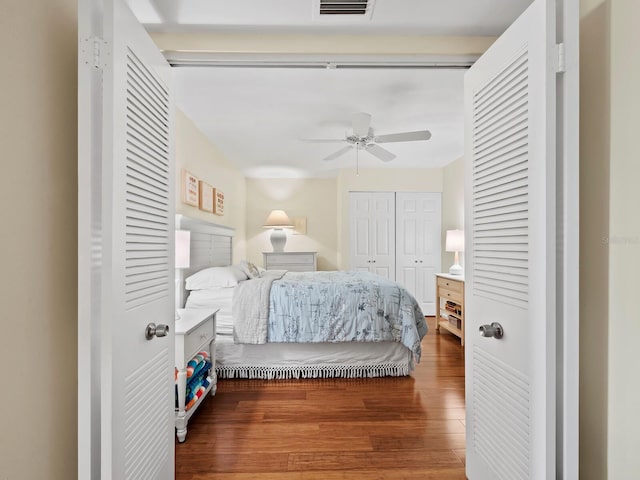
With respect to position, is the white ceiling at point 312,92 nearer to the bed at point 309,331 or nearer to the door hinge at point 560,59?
the door hinge at point 560,59

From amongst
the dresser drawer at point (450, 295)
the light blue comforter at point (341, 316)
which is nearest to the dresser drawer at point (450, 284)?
the dresser drawer at point (450, 295)

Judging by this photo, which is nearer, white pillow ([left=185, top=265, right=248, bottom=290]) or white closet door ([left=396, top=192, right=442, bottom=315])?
white pillow ([left=185, top=265, right=248, bottom=290])

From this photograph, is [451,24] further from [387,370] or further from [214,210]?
[214,210]

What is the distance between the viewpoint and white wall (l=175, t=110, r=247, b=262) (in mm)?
3332

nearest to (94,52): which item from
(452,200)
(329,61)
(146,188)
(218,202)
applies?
(146,188)

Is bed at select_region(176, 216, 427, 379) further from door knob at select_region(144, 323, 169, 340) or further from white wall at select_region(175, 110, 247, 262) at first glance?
door knob at select_region(144, 323, 169, 340)

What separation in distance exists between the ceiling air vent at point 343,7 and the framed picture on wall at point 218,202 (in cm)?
293

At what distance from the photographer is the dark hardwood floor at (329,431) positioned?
1813 millimetres

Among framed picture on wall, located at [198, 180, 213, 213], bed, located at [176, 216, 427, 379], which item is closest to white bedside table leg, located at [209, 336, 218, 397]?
bed, located at [176, 216, 427, 379]
